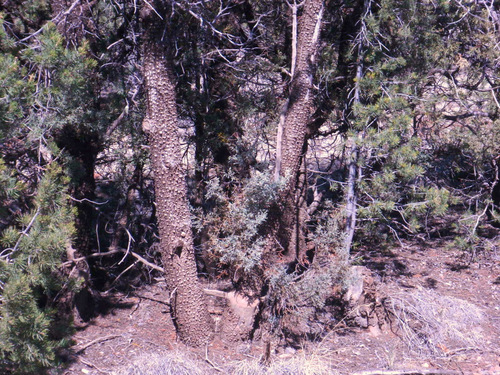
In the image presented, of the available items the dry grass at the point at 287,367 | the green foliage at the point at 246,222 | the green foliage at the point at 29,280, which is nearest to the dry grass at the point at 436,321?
the dry grass at the point at 287,367

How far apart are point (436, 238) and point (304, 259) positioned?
374cm

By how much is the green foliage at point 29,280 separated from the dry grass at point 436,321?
4.45 metres

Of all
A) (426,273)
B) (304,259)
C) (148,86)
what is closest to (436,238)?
(426,273)

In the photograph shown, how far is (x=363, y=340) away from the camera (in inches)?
265

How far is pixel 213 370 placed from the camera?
18.0 feet

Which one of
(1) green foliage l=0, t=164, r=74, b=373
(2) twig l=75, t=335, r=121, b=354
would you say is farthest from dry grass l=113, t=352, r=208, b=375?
(1) green foliage l=0, t=164, r=74, b=373

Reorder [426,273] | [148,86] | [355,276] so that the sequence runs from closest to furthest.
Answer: [148,86], [355,276], [426,273]

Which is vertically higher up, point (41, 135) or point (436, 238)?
point (41, 135)

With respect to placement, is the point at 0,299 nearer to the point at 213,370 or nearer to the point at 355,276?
the point at 213,370

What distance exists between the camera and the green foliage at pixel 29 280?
3701mm

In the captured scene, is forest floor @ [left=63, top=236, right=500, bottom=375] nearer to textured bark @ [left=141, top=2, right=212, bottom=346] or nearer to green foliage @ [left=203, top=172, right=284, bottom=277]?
textured bark @ [left=141, top=2, right=212, bottom=346]

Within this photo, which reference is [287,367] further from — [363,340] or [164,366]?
[363,340]

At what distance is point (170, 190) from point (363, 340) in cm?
326

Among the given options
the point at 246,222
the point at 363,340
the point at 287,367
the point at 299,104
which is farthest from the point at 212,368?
the point at 299,104
